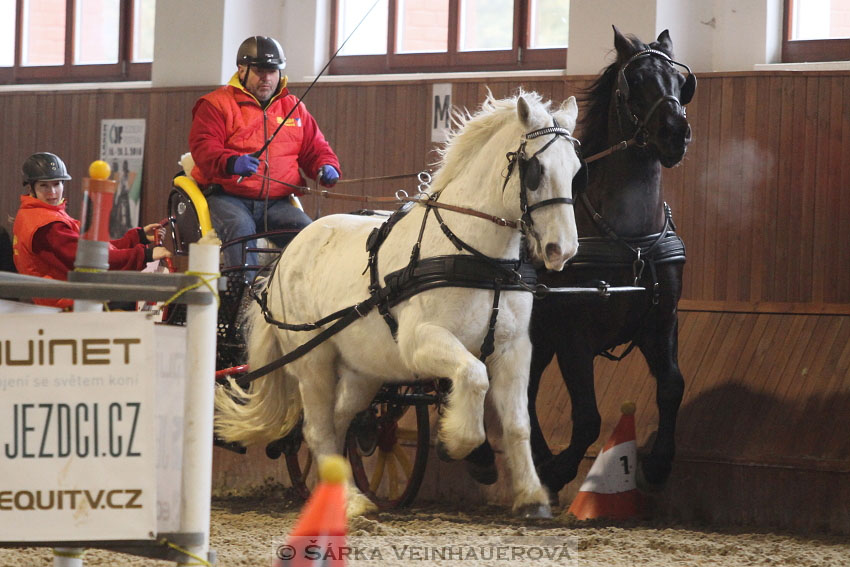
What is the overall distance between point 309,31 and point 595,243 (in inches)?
142

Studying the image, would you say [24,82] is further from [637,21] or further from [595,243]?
[595,243]

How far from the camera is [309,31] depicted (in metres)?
7.77

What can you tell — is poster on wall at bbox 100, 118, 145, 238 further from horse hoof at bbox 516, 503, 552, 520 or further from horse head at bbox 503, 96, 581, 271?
horse hoof at bbox 516, 503, 552, 520

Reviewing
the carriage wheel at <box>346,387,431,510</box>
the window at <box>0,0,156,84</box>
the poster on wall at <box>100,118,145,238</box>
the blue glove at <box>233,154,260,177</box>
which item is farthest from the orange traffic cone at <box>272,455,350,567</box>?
the window at <box>0,0,156,84</box>

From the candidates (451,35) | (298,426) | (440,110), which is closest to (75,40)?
(451,35)

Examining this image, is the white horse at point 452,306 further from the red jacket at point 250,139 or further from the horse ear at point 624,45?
the horse ear at point 624,45

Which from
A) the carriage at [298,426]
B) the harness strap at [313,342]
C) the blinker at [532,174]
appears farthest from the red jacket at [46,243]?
the blinker at [532,174]

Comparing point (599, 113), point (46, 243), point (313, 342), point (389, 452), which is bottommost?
point (389, 452)

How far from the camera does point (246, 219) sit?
5406 mm

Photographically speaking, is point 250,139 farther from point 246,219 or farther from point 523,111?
point 523,111

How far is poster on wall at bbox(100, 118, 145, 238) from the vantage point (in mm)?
7949

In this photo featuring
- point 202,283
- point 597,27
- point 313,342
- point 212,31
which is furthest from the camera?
point 212,31

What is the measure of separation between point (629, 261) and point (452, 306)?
3.37 ft

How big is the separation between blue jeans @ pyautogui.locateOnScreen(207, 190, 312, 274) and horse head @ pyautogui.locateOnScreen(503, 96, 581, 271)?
1660 mm
